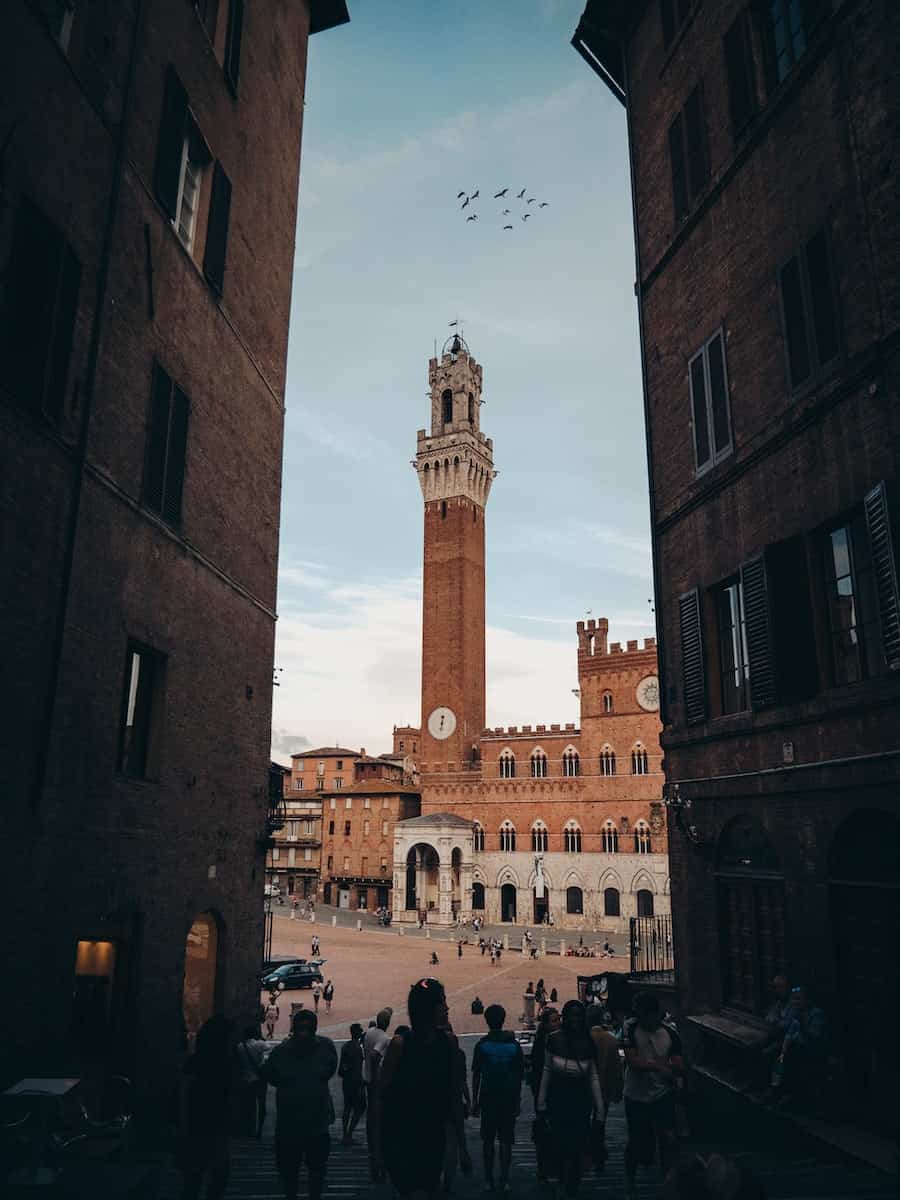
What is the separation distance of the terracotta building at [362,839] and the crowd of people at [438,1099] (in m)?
56.9

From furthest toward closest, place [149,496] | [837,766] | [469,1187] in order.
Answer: [149,496], [837,766], [469,1187]

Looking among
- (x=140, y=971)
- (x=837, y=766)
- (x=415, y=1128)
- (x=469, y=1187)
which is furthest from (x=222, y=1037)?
(x=837, y=766)

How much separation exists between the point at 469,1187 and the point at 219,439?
1015 cm

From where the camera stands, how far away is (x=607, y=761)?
56.8 meters

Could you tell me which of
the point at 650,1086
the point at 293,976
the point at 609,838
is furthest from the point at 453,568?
the point at 650,1086

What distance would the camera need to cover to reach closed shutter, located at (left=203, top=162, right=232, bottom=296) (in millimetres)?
12883

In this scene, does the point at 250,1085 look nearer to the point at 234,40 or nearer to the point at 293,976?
the point at 234,40

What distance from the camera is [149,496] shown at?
35.6 ft

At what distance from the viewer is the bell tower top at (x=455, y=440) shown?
68812mm

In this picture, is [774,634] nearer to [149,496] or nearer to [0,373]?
[149,496]

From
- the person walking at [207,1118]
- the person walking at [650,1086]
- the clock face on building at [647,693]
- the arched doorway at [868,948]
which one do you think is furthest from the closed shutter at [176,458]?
Result: the clock face on building at [647,693]

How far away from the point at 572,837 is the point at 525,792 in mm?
4502

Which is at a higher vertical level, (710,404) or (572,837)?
(710,404)

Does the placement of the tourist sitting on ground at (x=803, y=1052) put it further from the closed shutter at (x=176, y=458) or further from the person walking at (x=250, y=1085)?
the closed shutter at (x=176, y=458)
